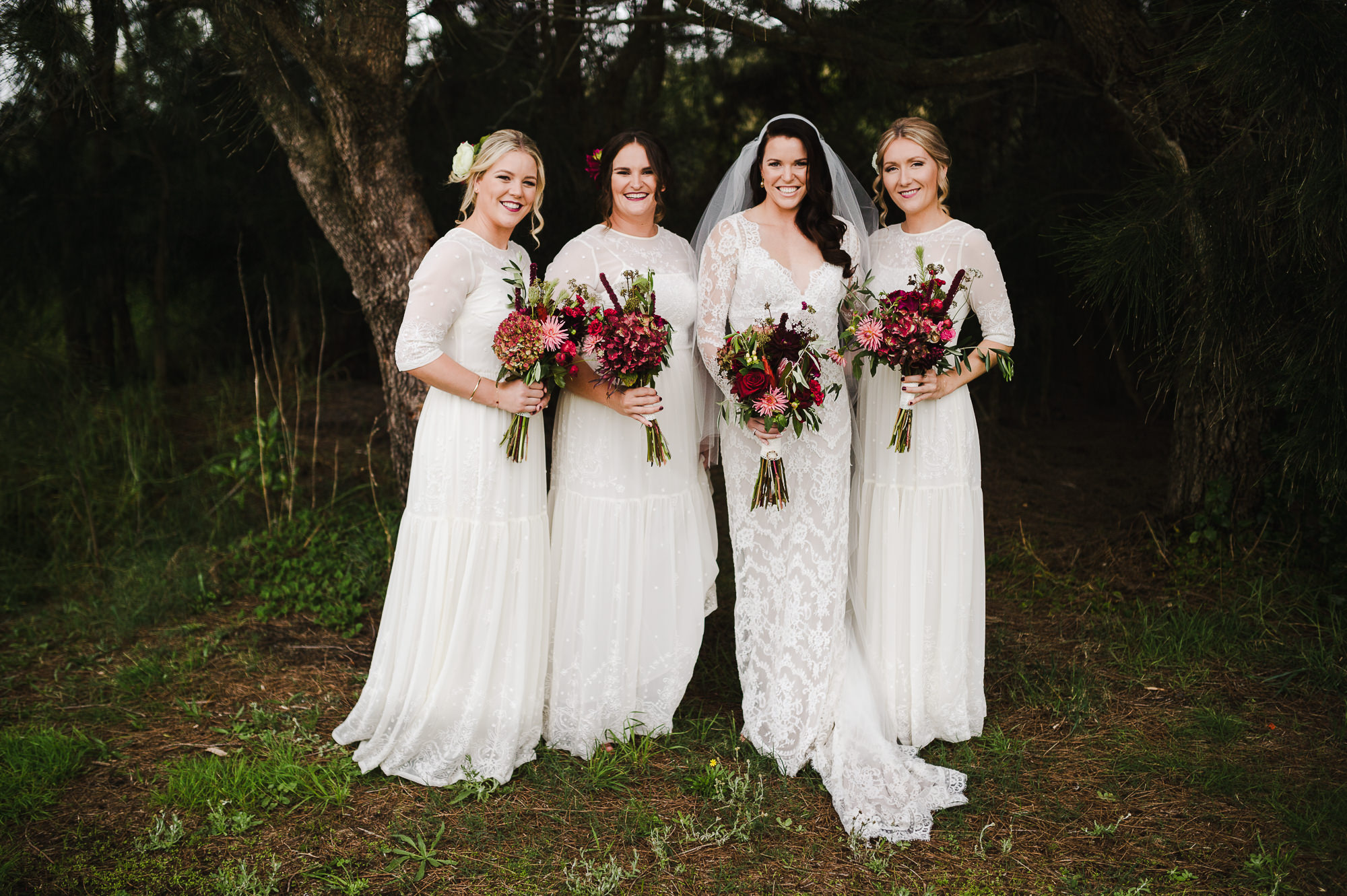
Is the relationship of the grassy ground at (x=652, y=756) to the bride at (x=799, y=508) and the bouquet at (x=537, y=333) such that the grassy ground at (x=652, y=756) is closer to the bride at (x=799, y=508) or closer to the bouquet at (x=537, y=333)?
the bride at (x=799, y=508)

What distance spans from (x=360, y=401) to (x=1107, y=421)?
248 inches

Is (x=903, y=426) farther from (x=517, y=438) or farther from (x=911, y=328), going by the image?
(x=517, y=438)

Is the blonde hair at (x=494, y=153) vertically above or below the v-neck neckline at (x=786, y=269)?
above

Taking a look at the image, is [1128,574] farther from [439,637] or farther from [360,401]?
[360,401]

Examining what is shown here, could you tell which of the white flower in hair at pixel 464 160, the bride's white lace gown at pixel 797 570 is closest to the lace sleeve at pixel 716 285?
the bride's white lace gown at pixel 797 570

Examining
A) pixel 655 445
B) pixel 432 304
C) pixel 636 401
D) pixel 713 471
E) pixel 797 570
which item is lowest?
pixel 713 471

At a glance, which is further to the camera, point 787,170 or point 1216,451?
point 1216,451

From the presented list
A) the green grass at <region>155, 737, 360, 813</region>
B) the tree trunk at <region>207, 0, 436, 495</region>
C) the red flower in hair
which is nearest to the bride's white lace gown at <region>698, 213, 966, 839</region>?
the red flower in hair

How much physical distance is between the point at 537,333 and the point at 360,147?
2.19 m

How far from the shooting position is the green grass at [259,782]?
3.08 metres

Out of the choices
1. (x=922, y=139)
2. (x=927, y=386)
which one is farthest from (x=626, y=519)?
(x=922, y=139)

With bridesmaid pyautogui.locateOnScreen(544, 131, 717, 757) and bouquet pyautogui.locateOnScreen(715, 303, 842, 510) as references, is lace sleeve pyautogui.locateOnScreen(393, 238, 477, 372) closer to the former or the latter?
bridesmaid pyautogui.locateOnScreen(544, 131, 717, 757)

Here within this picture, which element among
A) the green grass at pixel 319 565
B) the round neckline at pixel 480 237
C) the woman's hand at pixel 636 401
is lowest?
the green grass at pixel 319 565

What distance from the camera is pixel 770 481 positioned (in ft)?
10.5
